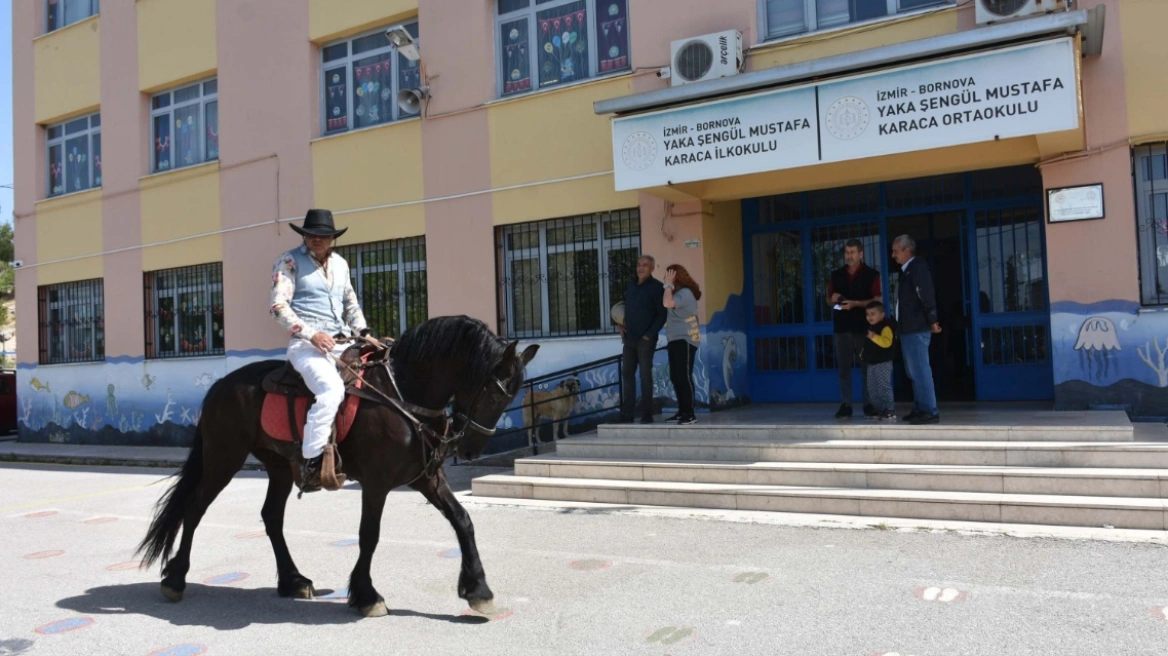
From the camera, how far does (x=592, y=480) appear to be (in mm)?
9336

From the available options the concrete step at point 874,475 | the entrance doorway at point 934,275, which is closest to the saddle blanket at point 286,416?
the concrete step at point 874,475

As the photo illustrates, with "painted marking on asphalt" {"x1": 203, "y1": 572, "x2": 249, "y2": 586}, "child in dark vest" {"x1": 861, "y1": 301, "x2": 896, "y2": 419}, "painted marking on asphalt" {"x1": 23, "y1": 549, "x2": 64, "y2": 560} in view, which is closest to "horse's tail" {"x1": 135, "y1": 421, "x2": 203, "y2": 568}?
"painted marking on asphalt" {"x1": 203, "y1": 572, "x2": 249, "y2": 586}

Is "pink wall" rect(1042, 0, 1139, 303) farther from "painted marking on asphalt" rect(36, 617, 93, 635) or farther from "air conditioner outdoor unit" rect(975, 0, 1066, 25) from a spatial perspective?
"painted marking on asphalt" rect(36, 617, 93, 635)

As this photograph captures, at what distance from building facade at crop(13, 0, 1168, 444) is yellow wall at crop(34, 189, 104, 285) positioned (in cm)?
7

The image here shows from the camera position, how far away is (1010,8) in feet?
31.1

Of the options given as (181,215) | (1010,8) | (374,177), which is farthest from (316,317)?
(181,215)

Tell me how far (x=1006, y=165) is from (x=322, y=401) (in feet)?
26.1

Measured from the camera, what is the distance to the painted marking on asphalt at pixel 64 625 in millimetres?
5348

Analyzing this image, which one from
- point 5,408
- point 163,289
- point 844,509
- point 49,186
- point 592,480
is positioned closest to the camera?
point 844,509

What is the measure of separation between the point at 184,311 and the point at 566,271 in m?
8.01

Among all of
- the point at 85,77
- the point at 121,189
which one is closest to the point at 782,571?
the point at 121,189

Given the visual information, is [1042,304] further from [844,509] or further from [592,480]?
[592,480]

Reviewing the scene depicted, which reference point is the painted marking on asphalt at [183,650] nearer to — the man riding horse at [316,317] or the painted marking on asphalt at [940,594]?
the man riding horse at [316,317]

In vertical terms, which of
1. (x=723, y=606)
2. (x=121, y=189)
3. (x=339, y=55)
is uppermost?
(x=339, y=55)
